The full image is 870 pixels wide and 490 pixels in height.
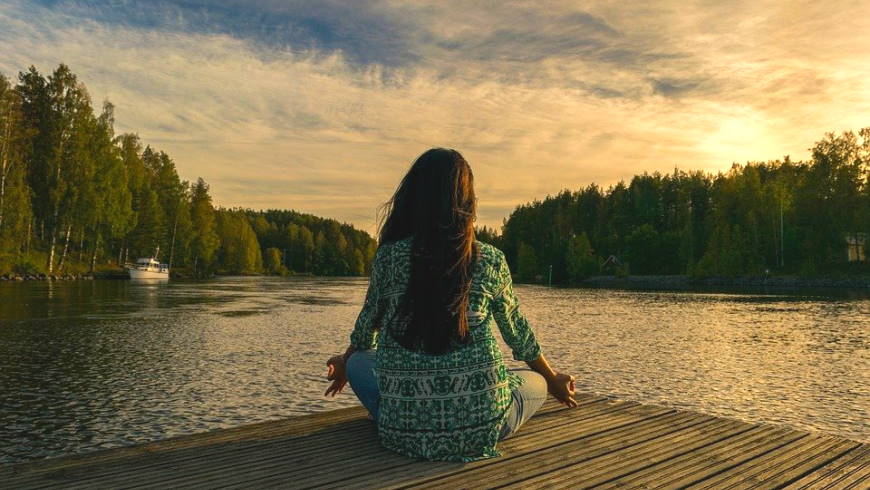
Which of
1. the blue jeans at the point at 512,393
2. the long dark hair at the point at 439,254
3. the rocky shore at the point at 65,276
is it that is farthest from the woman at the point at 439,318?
the rocky shore at the point at 65,276

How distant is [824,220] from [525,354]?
9078 cm

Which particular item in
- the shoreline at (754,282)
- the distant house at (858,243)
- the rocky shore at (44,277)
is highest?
the distant house at (858,243)

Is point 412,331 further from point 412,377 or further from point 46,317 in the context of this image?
point 46,317

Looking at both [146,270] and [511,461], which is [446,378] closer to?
[511,461]

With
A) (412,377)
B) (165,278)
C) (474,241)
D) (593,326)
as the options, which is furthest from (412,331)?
(165,278)

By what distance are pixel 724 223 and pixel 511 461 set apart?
99.1m

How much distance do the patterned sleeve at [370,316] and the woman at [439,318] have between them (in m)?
0.01

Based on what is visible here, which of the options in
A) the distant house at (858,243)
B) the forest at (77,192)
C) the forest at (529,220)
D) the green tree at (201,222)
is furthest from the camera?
the green tree at (201,222)

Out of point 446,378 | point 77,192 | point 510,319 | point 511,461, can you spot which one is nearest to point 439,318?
point 446,378

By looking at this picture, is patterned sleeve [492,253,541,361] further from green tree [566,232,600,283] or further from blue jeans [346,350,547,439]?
green tree [566,232,600,283]

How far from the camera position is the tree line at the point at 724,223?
79.6 m

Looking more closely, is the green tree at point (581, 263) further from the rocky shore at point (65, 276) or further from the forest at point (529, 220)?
the rocky shore at point (65, 276)

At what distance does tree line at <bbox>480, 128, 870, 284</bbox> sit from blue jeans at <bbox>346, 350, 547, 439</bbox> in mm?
87246

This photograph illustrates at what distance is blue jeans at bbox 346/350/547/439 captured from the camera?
15.4 ft
